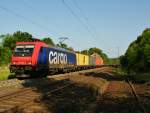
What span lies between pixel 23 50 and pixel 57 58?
7.66m

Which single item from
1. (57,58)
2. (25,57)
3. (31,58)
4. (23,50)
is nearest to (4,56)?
(57,58)

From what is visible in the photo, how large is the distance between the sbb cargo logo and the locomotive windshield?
4.06 m

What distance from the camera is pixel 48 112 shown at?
36.0 feet

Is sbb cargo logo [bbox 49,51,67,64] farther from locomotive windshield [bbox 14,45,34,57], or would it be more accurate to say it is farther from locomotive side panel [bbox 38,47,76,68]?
locomotive windshield [bbox 14,45,34,57]

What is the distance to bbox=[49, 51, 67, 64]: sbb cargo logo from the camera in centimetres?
3181

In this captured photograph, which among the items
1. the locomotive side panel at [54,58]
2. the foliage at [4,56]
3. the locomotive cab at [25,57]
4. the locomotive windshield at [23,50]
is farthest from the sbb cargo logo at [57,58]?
the foliage at [4,56]

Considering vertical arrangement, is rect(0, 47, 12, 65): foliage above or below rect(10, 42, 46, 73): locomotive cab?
above

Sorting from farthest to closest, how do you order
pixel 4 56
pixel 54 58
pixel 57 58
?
1. pixel 4 56
2. pixel 57 58
3. pixel 54 58

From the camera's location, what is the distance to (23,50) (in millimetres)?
27859

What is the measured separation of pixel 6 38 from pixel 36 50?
94508 mm

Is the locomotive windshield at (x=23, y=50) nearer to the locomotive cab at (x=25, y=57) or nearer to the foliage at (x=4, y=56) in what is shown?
the locomotive cab at (x=25, y=57)

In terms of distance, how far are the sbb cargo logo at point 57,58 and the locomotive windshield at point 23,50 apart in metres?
4.06

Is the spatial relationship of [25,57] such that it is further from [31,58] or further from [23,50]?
[23,50]

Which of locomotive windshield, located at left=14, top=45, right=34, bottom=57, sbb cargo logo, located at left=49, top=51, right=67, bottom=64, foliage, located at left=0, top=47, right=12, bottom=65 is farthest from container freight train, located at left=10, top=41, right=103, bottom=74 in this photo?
foliage, located at left=0, top=47, right=12, bottom=65
